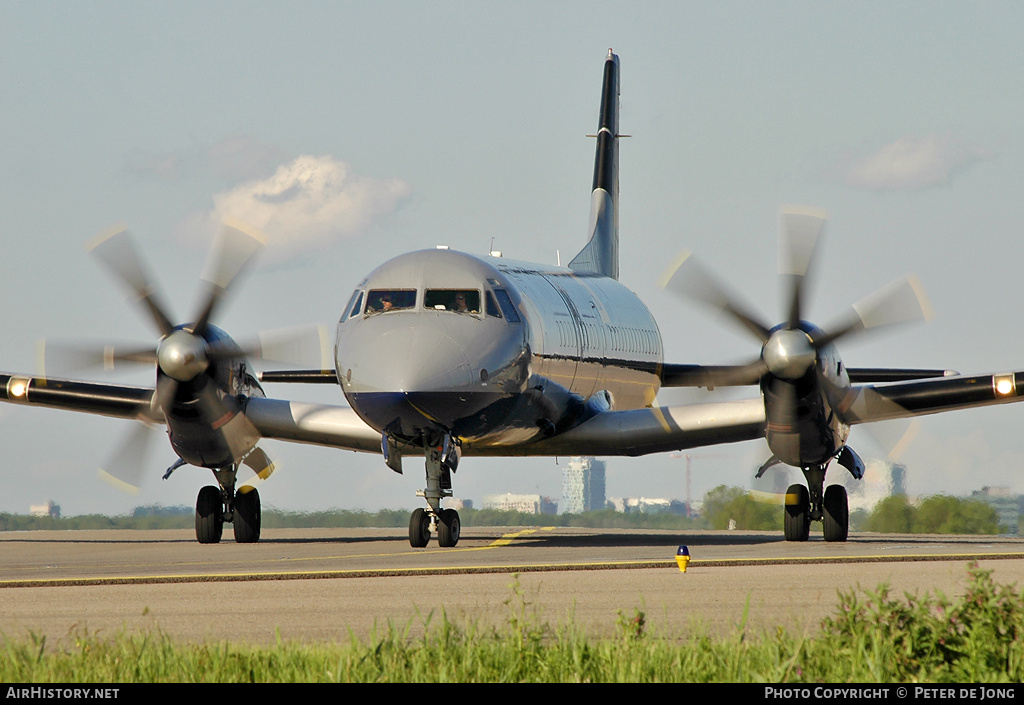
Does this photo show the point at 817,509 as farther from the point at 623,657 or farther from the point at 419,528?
the point at 623,657

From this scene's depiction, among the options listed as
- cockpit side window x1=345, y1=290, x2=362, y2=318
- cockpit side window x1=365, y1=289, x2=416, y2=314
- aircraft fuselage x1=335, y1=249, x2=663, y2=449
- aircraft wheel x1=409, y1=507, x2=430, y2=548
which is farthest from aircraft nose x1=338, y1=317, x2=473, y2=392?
aircraft wheel x1=409, y1=507, x2=430, y2=548

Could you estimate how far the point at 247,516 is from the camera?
74.9ft

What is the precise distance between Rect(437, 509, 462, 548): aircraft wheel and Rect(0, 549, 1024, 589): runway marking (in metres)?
4.00

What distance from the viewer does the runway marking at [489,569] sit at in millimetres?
13078

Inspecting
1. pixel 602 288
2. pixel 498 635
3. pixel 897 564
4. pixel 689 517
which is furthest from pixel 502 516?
pixel 498 635

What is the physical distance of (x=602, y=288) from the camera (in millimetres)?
27375

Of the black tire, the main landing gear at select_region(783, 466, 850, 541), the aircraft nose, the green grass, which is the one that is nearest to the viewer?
the green grass

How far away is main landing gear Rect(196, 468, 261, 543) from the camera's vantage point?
73.5 feet

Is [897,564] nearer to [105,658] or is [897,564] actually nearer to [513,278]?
[513,278]

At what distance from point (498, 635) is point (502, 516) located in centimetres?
3135

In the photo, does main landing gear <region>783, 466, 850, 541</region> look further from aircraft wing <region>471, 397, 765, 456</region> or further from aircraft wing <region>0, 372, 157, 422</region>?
aircraft wing <region>0, 372, 157, 422</region>

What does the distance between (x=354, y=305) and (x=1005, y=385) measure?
9.64 metres

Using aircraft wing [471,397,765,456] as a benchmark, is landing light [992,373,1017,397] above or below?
above

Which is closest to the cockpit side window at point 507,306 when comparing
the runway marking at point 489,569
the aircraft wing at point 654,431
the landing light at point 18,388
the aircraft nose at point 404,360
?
the aircraft nose at point 404,360
